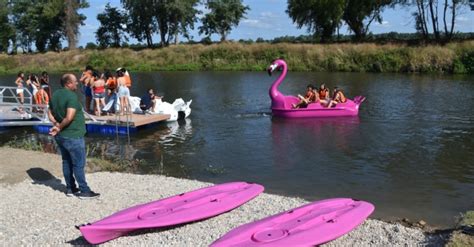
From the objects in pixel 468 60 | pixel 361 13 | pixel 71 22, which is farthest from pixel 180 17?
pixel 468 60

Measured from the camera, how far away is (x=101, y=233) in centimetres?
672

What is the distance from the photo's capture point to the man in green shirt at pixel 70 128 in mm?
8164

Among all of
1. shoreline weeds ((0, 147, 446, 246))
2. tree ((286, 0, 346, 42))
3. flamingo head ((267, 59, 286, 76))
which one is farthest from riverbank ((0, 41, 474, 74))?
shoreline weeds ((0, 147, 446, 246))

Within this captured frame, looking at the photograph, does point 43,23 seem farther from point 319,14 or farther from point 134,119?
point 134,119

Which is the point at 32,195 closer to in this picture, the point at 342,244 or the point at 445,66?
the point at 342,244

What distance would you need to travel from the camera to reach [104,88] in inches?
705

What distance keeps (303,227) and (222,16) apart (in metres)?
65.7

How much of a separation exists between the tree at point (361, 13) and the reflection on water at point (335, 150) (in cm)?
3321

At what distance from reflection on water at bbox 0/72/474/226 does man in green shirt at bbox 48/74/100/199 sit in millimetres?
3291

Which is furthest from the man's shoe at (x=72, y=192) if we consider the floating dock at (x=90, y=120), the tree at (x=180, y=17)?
the tree at (x=180, y=17)

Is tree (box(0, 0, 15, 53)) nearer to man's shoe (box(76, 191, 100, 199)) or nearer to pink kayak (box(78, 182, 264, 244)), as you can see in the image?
man's shoe (box(76, 191, 100, 199))

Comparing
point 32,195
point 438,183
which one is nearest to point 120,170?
point 32,195

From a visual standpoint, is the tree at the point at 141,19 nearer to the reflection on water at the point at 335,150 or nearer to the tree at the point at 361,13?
the tree at the point at 361,13

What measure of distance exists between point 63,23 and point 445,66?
52996 millimetres
